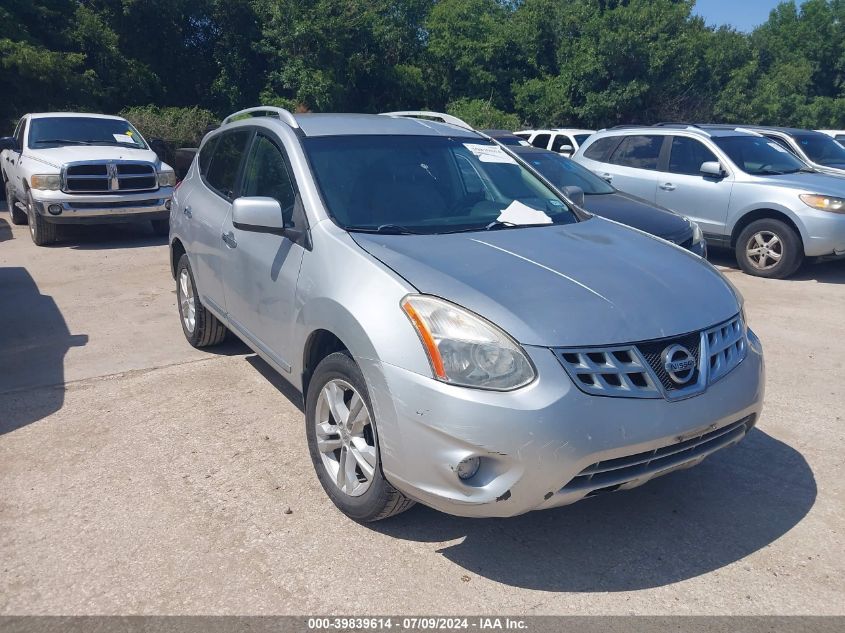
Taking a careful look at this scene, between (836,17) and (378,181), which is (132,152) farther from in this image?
(836,17)

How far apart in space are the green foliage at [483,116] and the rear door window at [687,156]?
1592 cm

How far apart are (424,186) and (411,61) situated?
83.4 feet

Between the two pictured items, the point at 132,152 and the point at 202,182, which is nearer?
the point at 202,182

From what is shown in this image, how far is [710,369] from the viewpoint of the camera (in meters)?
3.21

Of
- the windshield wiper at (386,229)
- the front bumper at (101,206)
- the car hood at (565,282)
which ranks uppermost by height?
the windshield wiper at (386,229)

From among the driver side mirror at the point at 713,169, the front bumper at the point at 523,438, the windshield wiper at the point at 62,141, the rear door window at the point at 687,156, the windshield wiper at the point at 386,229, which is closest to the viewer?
the front bumper at the point at 523,438

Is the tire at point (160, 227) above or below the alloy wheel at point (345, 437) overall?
below

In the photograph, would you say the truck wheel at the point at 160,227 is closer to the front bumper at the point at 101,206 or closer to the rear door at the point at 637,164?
the front bumper at the point at 101,206

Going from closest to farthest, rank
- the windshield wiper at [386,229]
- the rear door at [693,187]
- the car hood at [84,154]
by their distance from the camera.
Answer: the windshield wiper at [386,229] → the rear door at [693,187] → the car hood at [84,154]

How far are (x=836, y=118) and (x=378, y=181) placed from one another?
3666cm

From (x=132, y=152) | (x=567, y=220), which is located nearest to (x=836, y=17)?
(x=132, y=152)

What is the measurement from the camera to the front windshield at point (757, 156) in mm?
9680

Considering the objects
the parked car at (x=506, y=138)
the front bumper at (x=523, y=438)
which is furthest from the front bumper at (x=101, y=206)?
the front bumper at (x=523, y=438)

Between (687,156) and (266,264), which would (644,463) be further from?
(687,156)
